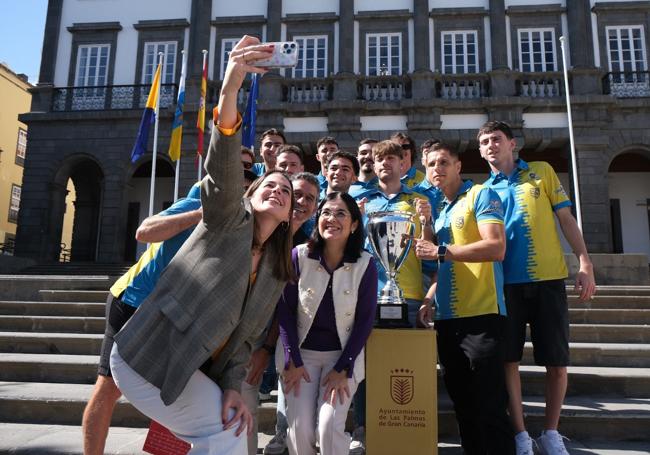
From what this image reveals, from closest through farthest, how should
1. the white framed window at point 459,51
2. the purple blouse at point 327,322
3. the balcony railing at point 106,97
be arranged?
the purple blouse at point 327,322, the white framed window at point 459,51, the balcony railing at point 106,97

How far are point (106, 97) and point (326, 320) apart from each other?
17083 mm

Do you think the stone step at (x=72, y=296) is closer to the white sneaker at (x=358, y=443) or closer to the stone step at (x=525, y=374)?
the stone step at (x=525, y=374)

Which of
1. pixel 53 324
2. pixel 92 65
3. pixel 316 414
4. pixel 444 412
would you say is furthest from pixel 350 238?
pixel 92 65

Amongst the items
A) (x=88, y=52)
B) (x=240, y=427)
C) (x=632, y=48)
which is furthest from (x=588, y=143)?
(x=88, y=52)

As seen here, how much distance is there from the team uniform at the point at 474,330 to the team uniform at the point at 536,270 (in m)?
0.35

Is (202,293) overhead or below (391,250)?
below

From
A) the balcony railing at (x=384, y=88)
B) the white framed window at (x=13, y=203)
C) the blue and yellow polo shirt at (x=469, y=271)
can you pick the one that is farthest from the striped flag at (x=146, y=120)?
the white framed window at (x=13, y=203)

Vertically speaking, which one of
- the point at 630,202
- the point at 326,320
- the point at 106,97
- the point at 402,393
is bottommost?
the point at 402,393

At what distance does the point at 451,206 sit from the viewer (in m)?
3.28

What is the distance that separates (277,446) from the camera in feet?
11.1

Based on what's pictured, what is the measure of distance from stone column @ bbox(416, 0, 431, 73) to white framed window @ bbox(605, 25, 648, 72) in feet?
19.1

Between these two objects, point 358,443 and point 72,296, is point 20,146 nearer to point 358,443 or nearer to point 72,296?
point 72,296

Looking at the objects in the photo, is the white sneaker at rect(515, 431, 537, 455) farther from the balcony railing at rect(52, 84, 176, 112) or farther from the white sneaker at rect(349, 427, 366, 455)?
the balcony railing at rect(52, 84, 176, 112)

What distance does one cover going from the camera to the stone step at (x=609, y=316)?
6.33m
